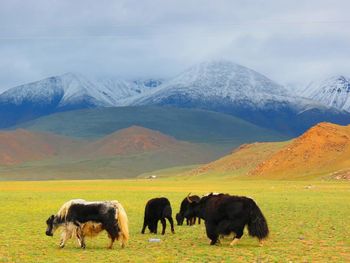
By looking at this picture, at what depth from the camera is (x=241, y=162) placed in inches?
4626

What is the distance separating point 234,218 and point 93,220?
415cm

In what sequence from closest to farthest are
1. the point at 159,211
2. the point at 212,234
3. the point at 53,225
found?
the point at 53,225 < the point at 212,234 < the point at 159,211

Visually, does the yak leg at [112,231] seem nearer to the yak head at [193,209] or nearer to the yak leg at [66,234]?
the yak leg at [66,234]

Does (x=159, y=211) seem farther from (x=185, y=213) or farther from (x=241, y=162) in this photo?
(x=241, y=162)

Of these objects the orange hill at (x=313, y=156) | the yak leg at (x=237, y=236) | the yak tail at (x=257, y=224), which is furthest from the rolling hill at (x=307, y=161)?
the yak tail at (x=257, y=224)

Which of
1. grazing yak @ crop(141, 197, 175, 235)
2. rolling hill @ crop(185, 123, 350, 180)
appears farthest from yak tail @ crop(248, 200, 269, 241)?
rolling hill @ crop(185, 123, 350, 180)

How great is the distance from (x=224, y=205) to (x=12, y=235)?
307 inches

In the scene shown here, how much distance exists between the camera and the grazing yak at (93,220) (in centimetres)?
1922

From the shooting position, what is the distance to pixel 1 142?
194 metres

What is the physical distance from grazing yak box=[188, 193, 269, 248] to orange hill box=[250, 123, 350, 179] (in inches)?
2819

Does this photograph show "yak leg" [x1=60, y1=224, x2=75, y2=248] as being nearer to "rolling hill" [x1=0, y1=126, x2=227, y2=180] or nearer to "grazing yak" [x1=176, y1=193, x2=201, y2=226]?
"grazing yak" [x1=176, y1=193, x2=201, y2=226]

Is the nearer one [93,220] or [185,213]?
[93,220]

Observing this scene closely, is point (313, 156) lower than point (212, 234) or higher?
higher

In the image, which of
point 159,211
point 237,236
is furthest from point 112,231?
point 159,211
